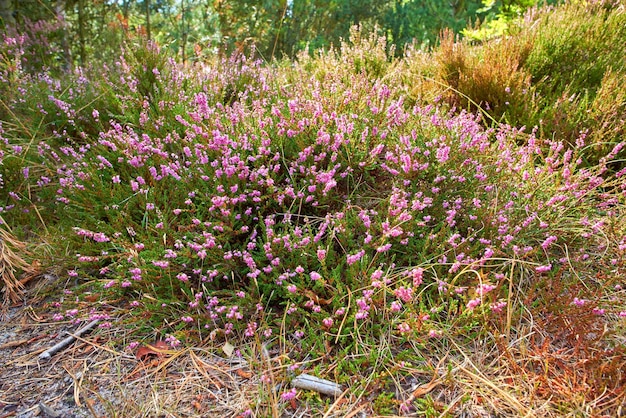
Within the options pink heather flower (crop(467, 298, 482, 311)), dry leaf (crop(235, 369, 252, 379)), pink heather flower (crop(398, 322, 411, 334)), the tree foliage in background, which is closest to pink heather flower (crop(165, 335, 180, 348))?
dry leaf (crop(235, 369, 252, 379))

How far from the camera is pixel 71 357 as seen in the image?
1.97m

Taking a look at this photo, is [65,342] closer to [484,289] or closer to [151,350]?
[151,350]

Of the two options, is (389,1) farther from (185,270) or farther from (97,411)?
(97,411)

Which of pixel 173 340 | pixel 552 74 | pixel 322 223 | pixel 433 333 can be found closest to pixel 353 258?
pixel 322 223

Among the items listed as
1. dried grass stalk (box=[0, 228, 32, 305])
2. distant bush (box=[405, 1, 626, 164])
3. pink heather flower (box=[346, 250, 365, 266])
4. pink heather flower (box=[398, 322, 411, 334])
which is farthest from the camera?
distant bush (box=[405, 1, 626, 164])

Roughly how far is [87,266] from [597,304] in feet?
8.16

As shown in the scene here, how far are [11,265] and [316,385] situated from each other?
6.15 feet

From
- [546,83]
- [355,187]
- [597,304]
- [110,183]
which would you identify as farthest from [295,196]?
[546,83]

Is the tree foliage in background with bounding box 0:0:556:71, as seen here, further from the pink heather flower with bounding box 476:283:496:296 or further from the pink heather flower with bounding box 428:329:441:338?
the pink heather flower with bounding box 428:329:441:338

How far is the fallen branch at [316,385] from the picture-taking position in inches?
66.8

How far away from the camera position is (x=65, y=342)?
2035 millimetres

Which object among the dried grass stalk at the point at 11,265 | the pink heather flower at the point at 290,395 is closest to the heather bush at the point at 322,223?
the dried grass stalk at the point at 11,265

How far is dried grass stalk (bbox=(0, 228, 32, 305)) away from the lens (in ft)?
7.69

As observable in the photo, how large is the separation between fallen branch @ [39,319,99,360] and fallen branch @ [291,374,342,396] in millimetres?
1055
